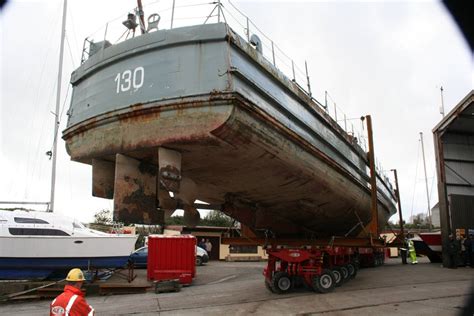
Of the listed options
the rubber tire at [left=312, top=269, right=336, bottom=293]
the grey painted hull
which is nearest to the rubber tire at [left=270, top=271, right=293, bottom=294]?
the rubber tire at [left=312, top=269, right=336, bottom=293]

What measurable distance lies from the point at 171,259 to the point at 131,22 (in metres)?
7.67

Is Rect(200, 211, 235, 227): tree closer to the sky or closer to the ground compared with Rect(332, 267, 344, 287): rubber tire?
closer to the sky

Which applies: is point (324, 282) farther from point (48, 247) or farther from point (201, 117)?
point (48, 247)

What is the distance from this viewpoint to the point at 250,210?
741 cm

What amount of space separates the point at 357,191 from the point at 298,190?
227 cm

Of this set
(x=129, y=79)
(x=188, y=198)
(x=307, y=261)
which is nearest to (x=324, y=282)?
(x=307, y=261)

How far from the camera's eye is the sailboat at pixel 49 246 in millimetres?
9336

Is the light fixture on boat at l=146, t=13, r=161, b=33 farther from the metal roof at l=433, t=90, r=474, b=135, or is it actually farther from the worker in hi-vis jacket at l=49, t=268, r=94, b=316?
the metal roof at l=433, t=90, r=474, b=135

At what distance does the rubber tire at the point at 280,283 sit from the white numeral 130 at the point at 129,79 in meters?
4.86

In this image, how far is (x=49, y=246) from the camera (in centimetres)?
977

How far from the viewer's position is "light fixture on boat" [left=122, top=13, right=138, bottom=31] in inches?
217

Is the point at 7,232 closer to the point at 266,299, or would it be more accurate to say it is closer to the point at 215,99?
the point at 266,299

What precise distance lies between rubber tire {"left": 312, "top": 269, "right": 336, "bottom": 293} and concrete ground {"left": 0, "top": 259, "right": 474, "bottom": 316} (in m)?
0.14

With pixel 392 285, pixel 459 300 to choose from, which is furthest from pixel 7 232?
pixel 459 300
